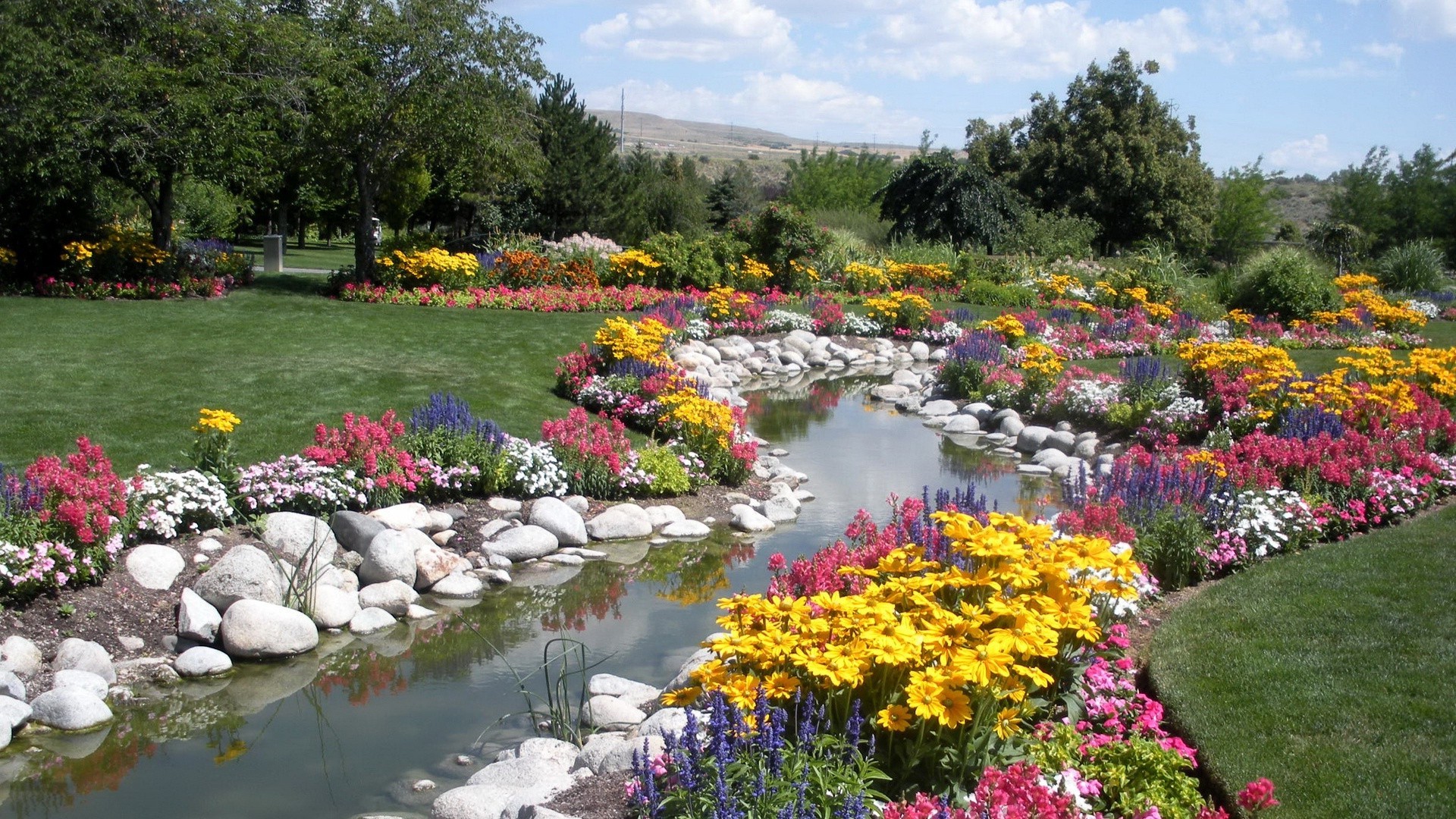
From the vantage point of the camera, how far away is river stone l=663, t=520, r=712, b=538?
924cm

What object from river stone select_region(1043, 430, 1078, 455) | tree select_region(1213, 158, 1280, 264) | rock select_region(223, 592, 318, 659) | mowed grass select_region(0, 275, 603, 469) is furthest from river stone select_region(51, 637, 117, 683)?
tree select_region(1213, 158, 1280, 264)

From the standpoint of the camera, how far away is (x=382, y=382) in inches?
465

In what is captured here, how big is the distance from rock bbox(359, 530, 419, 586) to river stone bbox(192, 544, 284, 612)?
69cm

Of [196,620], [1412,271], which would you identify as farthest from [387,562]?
[1412,271]

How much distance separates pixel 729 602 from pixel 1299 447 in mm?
6200

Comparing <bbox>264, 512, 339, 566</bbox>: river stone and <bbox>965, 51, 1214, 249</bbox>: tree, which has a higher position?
<bbox>965, 51, 1214, 249</bbox>: tree

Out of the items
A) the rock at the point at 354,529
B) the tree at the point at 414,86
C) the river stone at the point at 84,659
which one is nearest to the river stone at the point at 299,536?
the rock at the point at 354,529

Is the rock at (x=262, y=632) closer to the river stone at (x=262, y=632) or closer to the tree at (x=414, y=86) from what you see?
the river stone at (x=262, y=632)

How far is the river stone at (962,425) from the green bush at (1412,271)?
1916cm

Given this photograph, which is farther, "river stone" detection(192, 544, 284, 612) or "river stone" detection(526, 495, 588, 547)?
"river stone" detection(526, 495, 588, 547)

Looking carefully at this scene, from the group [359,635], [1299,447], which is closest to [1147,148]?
[1299,447]

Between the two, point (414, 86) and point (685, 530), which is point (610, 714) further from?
point (414, 86)

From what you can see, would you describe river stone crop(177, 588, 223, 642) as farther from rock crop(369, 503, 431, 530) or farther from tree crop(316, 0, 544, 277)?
tree crop(316, 0, 544, 277)

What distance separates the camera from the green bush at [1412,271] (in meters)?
27.3
